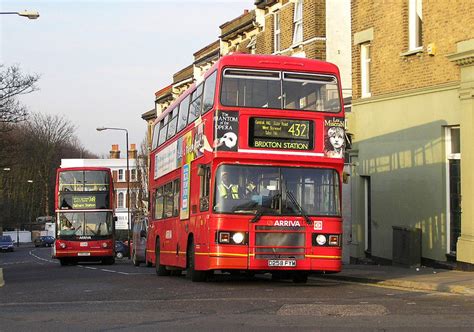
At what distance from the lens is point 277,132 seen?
18.0 m

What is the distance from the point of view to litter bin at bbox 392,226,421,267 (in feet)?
81.0

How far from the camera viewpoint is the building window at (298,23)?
35594mm

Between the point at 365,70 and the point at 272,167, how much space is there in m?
11.5

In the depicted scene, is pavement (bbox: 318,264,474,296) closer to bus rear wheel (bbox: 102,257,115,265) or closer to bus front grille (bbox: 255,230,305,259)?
bus front grille (bbox: 255,230,305,259)

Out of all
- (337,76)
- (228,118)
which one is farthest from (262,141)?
(337,76)

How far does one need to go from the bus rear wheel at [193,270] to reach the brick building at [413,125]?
675cm

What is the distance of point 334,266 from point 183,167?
17.2 ft

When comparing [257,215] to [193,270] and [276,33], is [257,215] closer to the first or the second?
[193,270]

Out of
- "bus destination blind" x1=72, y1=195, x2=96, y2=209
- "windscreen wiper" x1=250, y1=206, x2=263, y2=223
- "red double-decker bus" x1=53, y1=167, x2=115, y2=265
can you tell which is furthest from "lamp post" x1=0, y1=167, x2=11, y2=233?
"windscreen wiper" x1=250, y1=206, x2=263, y2=223

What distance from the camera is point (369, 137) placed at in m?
28.0

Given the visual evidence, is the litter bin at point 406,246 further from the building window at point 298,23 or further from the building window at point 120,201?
the building window at point 120,201

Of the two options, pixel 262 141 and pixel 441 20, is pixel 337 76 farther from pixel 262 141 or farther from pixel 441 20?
pixel 441 20

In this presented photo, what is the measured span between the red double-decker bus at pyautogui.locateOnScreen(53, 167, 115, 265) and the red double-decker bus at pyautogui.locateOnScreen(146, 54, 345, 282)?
21.5 meters

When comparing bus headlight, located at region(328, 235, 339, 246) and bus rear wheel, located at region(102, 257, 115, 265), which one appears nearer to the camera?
bus headlight, located at region(328, 235, 339, 246)
